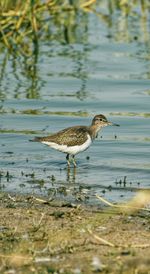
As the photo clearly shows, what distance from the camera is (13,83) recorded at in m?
19.2

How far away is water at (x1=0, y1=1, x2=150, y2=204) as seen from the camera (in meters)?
12.1

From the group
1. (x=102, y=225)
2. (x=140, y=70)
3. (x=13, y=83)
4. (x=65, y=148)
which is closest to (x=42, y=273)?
(x=102, y=225)

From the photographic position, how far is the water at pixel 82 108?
12.1 metres

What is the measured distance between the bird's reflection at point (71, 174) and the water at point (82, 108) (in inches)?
0.6

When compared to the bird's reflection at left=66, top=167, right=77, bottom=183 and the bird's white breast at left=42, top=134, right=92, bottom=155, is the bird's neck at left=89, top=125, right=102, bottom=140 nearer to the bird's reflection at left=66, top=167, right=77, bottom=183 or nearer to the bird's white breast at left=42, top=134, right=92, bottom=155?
the bird's white breast at left=42, top=134, right=92, bottom=155

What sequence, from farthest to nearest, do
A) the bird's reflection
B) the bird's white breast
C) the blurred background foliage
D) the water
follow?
the blurred background foliage → the bird's white breast → the bird's reflection → the water

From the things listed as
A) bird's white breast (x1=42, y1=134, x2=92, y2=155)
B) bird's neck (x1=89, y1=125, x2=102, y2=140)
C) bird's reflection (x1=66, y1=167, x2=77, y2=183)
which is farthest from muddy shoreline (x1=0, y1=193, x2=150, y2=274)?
bird's neck (x1=89, y1=125, x2=102, y2=140)

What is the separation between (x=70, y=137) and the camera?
538 inches

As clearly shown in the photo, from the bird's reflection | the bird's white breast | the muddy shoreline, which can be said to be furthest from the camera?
the bird's white breast

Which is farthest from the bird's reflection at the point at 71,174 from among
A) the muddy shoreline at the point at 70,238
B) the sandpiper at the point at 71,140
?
the muddy shoreline at the point at 70,238

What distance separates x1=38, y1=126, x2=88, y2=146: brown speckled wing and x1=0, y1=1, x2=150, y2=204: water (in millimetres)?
336

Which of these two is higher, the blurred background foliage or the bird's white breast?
the blurred background foliage

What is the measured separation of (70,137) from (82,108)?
3.63 m

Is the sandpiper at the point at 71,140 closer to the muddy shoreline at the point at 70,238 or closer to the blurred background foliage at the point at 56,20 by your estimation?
the muddy shoreline at the point at 70,238
